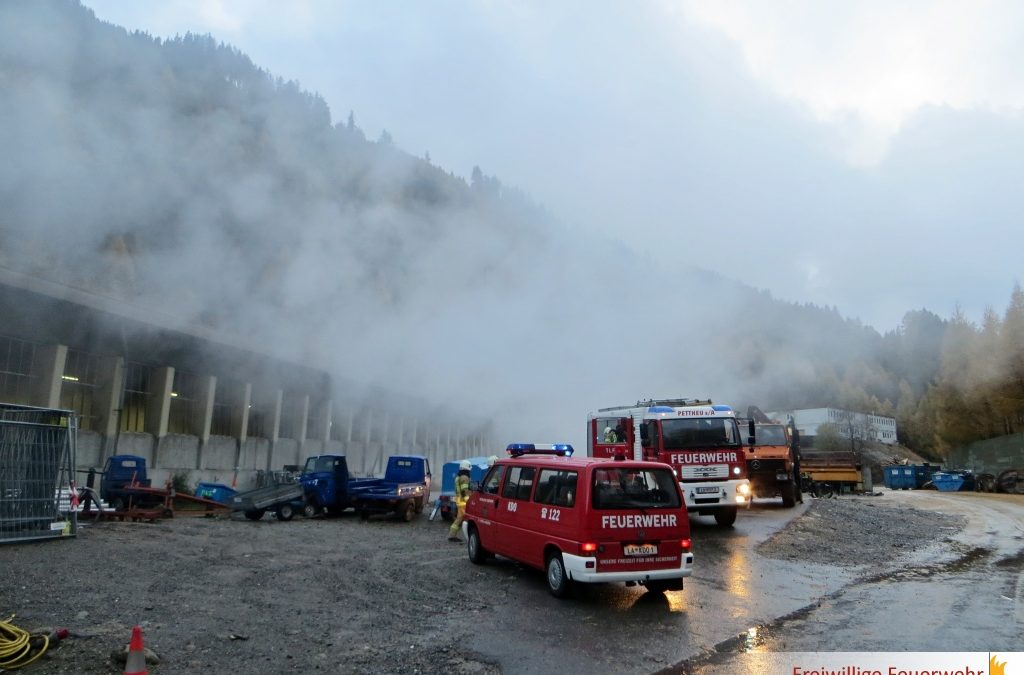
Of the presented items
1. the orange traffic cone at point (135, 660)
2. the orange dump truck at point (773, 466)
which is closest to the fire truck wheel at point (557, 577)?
the orange traffic cone at point (135, 660)

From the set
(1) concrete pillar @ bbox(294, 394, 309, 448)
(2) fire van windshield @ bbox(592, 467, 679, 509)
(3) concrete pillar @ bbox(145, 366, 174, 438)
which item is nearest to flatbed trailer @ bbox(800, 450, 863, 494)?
(1) concrete pillar @ bbox(294, 394, 309, 448)

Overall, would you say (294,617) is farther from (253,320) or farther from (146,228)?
(253,320)

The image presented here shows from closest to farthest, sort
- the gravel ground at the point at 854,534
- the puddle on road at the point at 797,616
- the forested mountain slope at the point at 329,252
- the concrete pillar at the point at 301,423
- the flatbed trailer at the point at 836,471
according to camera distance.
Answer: the puddle on road at the point at 797,616 → the gravel ground at the point at 854,534 → the forested mountain slope at the point at 329,252 → the flatbed trailer at the point at 836,471 → the concrete pillar at the point at 301,423

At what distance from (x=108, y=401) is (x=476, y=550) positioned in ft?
51.6

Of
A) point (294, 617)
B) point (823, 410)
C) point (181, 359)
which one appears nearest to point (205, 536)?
point (294, 617)

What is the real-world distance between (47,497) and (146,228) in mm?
6069

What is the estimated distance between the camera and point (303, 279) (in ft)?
52.1

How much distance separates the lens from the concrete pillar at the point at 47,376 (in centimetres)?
1711

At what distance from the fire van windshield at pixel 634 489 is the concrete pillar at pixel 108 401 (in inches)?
702

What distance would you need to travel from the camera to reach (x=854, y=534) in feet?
36.7

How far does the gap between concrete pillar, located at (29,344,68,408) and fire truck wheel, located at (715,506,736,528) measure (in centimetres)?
1699

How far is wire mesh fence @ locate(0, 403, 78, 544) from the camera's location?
8.43 metres

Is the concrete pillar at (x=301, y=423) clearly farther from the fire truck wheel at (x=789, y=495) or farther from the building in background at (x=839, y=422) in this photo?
the building in background at (x=839, y=422)

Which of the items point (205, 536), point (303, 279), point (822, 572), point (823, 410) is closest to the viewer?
point (822, 572)
